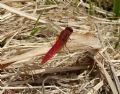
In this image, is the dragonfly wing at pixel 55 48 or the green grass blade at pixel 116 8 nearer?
the dragonfly wing at pixel 55 48

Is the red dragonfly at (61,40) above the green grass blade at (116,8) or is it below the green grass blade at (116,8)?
above

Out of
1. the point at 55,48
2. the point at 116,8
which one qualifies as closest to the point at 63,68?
the point at 55,48

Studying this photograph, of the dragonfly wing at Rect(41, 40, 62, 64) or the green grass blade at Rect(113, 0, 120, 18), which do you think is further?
the green grass blade at Rect(113, 0, 120, 18)

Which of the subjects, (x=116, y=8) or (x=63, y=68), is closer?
(x=63, y=68)

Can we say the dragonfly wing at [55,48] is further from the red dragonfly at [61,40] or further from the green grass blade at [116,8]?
the green grass blade at [116,8]

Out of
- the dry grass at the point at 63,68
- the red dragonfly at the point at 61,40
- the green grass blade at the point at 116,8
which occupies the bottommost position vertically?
the dry grass at the point at 63,68

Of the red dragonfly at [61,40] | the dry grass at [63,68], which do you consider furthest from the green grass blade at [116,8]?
the red dragonfly at [61,40]

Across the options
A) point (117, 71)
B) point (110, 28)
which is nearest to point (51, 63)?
point (117, 71)

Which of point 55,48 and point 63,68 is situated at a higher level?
point 55,48

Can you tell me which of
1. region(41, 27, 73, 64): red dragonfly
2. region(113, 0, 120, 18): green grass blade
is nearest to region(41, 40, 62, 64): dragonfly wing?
region(41, 27, 73, 64): red dragonfly

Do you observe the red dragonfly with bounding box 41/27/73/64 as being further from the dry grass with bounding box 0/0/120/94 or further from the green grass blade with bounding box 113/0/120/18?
the green grass blade with bounding box 113/0/120/18

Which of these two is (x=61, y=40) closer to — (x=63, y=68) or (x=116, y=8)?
(x=63, y=68)

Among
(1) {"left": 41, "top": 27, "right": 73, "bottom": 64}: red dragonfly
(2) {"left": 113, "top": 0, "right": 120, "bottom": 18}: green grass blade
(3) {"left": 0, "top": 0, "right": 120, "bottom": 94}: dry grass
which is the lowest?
(3) {"left": 0, "top": 0, "right": 120, "bottom": 94}: dry grass
